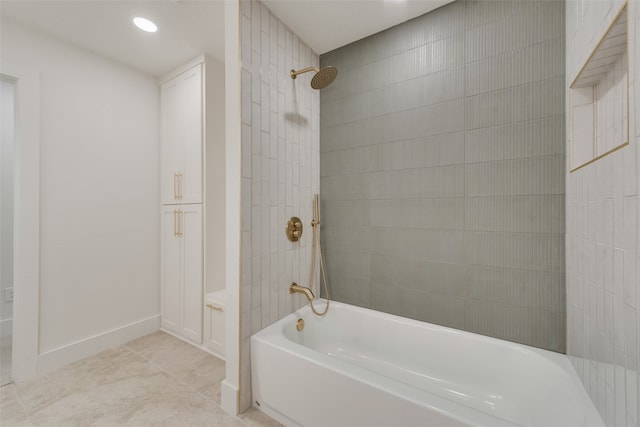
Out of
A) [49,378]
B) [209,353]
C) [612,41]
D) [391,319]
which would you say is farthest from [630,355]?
[49,378]

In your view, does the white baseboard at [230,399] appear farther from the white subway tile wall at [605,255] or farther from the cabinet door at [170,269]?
the white subway tile wall at [605,255]

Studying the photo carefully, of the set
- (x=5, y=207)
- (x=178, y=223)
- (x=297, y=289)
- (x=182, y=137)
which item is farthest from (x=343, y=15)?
(x=5, y=207)

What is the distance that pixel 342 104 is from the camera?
→ 2031 mm

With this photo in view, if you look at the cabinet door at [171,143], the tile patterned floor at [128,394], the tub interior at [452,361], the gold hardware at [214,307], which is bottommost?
the tile patterned floor at [128,394]

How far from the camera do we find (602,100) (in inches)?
40.4

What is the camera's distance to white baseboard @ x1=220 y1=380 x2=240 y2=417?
1.45 metres

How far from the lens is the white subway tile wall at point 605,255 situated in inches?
27.7

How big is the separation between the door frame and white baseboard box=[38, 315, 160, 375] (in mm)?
71

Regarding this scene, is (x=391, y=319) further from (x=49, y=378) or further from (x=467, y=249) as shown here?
(x=49, y=378)

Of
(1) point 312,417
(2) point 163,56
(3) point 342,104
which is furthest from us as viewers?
(2) point 163,56

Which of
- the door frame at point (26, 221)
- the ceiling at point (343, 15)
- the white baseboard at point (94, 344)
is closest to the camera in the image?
the ceiling at point (343, 15)

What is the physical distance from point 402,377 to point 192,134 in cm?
248

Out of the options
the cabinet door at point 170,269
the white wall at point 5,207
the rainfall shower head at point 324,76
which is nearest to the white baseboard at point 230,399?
the cabinet door at point 170,269

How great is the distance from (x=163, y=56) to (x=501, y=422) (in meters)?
3.17
